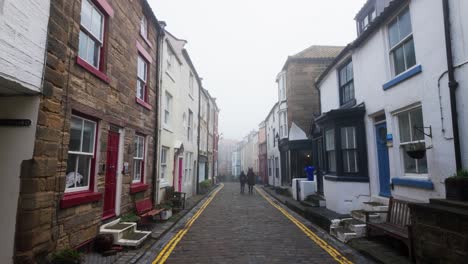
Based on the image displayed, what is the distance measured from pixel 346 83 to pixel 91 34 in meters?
→ 9.77

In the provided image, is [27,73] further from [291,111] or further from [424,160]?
[291,111]

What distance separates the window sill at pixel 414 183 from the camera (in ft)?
22.7

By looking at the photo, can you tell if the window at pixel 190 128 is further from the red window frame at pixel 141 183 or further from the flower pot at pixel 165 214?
the flower pot at pixel 165 214

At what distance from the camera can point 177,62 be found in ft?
52.3

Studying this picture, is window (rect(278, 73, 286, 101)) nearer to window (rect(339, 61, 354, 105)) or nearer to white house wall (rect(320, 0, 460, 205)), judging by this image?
window (rect(339, 61, 354, 105))

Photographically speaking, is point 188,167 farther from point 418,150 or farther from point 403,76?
point 418,150

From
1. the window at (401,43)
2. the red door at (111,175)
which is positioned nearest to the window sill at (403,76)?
the window at (401,43)

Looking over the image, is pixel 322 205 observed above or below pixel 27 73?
below

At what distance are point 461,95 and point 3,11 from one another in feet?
27.5

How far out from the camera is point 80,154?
21.5 feet

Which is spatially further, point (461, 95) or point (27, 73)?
point (461, 95)

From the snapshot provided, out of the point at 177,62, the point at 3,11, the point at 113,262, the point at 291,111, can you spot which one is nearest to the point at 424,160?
the point at 113,262

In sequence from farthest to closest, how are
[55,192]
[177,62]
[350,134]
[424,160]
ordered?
[177,62] → [350,134] → [424,160] → [55,192]

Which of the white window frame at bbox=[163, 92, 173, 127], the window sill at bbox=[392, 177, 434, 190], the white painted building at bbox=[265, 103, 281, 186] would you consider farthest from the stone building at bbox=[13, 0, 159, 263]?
the white painted building at bbox=[265, 103, 281, 186]
